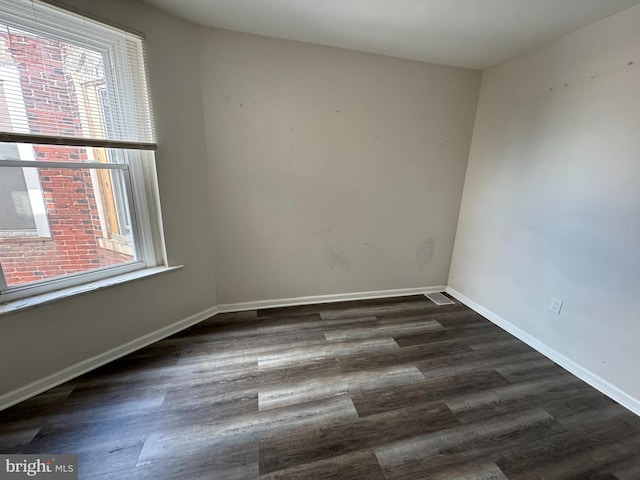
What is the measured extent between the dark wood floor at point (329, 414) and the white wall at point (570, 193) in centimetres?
37

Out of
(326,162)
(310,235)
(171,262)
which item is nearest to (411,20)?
(326,162)

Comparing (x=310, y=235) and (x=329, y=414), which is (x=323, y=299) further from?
(x=329, y=414)

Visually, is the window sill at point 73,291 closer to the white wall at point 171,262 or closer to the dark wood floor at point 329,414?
the white wall at point 171,262

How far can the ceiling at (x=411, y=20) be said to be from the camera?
1587 mm

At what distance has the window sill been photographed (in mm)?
1494

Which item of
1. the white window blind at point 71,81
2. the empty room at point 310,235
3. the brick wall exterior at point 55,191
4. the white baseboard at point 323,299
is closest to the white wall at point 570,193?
the empty room at point 310,235

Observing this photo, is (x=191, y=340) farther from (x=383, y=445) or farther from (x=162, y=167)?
(x=383, y=445)

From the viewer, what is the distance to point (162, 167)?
1.96m

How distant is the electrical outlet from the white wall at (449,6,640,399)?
1.3 inches

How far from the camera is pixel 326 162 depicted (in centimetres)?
245

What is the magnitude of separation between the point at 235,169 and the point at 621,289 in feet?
9.33

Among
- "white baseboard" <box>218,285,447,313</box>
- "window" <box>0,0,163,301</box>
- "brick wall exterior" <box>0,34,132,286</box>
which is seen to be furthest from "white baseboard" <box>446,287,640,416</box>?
"brick wall exterior" <box>0,34,132,286</box>

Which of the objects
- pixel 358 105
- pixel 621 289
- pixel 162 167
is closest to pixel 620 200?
pixel 621 289

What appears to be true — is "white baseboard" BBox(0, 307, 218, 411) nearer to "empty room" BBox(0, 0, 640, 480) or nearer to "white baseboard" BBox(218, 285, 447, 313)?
"empty room" BBox(0, 0, 640, 480)
